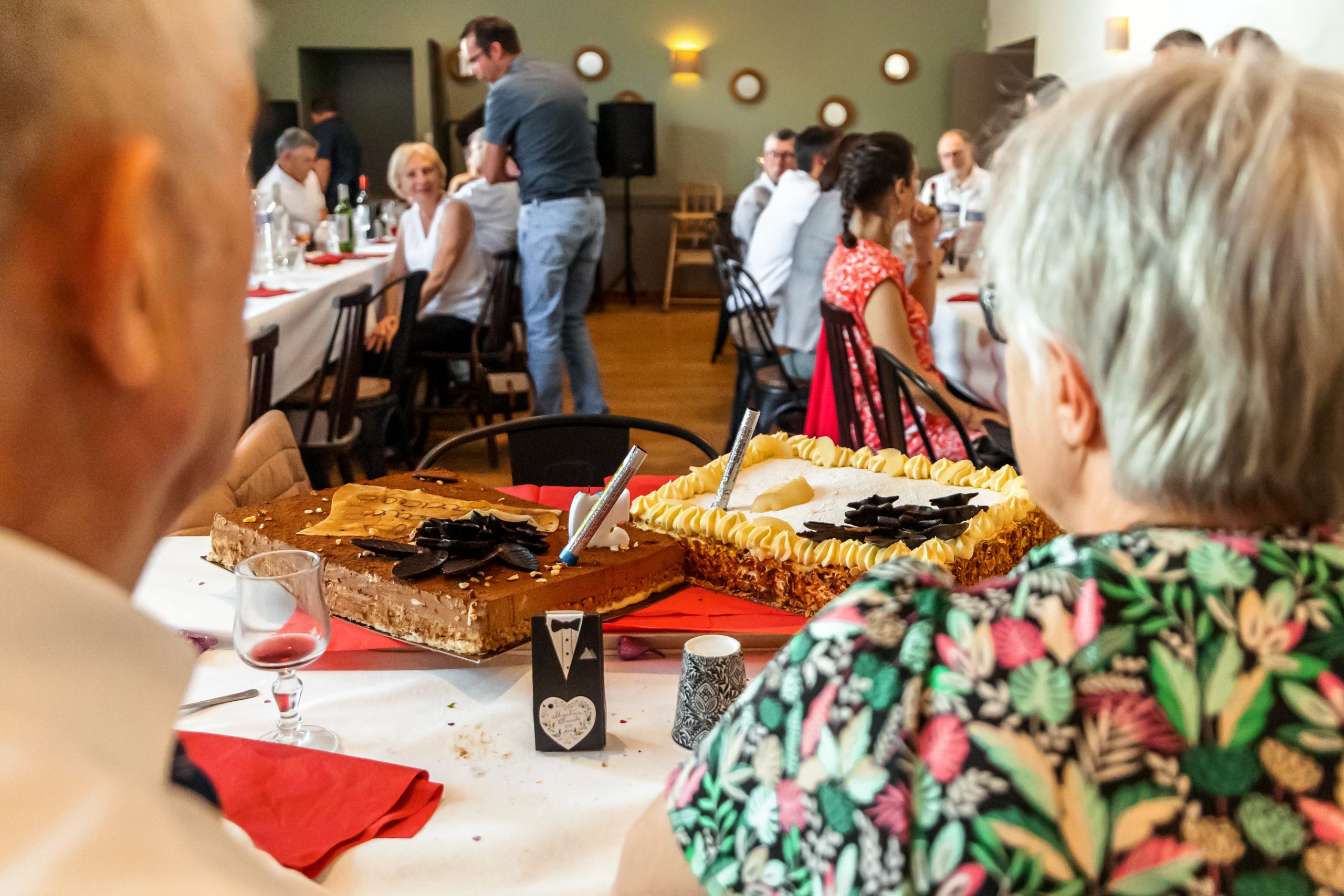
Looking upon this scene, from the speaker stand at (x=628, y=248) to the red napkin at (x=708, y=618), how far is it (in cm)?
950

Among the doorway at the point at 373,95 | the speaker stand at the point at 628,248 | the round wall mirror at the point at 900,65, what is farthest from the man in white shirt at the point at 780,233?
the doorway at the point at 373,95

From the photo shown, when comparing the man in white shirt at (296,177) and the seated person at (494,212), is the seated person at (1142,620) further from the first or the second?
the man in white shirt at (296,177)

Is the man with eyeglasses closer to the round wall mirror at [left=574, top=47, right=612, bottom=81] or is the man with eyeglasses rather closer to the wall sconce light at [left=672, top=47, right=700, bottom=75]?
the wall sconce light at [left=672, top=47, right=700, bottom=75]

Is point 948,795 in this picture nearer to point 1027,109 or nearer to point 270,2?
point 1027,109

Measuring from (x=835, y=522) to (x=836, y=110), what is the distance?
9.78 metres

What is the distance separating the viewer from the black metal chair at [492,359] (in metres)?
5.11

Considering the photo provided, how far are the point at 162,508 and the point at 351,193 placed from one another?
29.8 feet

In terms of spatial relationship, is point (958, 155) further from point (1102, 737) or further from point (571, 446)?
point (1102, 737)

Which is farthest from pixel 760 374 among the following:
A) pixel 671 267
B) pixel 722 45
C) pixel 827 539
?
pixel 722 45

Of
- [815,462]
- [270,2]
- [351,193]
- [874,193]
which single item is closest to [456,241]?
[874,193]

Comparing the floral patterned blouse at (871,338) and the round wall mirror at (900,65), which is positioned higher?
the round wall mirror at (900,65)

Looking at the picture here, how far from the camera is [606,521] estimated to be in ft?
5.02

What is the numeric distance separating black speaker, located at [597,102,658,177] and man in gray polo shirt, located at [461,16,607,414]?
212 inches

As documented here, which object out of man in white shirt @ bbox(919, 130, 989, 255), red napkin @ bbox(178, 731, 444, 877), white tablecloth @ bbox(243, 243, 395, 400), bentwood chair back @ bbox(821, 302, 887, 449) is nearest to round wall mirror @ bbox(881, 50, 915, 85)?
man in white shirt @ bbox(919, 130, 989, 255)
